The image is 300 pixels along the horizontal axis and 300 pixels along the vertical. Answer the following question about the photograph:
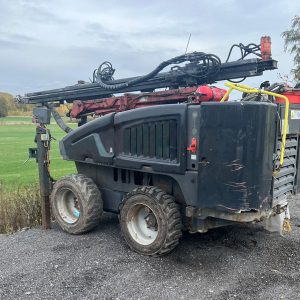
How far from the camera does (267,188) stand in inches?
172

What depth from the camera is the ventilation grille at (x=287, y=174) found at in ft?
15.3

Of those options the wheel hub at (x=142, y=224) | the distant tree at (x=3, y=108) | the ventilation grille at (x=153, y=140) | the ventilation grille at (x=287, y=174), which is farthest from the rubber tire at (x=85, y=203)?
the distant tree at (x=3, y=108)

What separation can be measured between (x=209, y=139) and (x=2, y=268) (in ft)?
9.24

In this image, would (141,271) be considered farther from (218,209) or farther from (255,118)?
(255,118)

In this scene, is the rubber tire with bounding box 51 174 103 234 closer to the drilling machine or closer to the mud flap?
the drilling machine

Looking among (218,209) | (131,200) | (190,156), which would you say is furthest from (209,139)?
(131,200)

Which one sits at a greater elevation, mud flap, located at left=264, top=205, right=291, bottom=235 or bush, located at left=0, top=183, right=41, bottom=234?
mud flap, located at left=264, top=205, right=291, bottom=235

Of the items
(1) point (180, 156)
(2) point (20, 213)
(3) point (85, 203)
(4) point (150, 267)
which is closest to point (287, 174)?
(1) point (180, 156)

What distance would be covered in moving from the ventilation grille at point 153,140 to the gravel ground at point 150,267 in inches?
48.7

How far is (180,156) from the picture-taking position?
4.53 meters

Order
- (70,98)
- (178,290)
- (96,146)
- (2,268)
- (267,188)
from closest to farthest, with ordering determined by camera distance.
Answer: (178,290) < (267,188) < (2,268) < (96,146) < (70,98)

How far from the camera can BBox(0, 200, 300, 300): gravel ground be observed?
13.3 ft

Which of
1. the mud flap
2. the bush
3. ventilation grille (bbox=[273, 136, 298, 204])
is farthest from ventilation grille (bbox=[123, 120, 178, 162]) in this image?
the bush

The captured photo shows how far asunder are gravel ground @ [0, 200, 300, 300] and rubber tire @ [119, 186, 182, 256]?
0.43 ft
